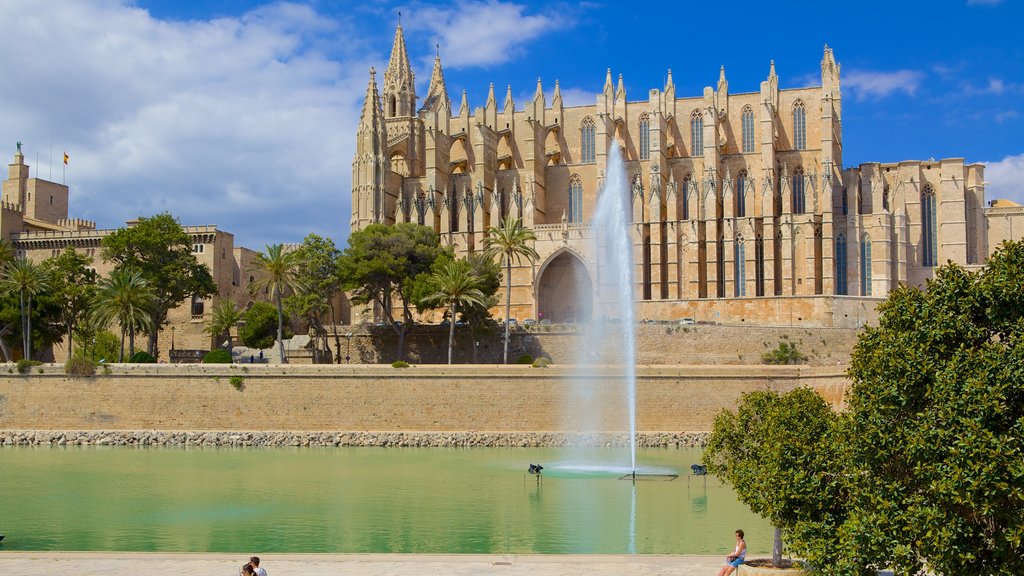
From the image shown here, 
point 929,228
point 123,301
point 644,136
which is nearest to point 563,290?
point 644,136

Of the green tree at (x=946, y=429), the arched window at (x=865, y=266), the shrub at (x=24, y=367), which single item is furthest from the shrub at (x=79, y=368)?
the arched window at (x=865, y=266)

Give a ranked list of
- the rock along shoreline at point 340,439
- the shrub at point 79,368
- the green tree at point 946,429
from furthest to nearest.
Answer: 1. the shrub at point 79,368
2. the rock along shoreline at point 340,439
3. the green tree at point 946,429

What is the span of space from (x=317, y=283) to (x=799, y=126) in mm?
29370

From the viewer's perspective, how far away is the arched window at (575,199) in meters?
60.9

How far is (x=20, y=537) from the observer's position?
18.3 metres

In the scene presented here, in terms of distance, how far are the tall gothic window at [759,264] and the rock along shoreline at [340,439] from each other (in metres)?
19.7

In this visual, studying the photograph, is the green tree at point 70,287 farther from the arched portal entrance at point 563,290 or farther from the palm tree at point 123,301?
the arched portal entrance at point 563,290

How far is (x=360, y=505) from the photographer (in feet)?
73.6

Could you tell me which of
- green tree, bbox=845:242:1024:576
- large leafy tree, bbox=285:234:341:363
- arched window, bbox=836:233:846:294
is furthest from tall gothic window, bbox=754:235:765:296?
green tree, bbox=845:242:1024:576

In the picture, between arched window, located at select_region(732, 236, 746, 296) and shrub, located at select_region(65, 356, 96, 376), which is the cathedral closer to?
arched window, located at select_region(732, 236, 746, 296)

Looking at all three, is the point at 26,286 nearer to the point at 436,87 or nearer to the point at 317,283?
the point at 317,283

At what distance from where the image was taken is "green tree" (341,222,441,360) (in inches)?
1810

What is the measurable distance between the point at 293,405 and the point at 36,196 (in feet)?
145

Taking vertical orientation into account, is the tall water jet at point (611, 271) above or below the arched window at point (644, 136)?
below
